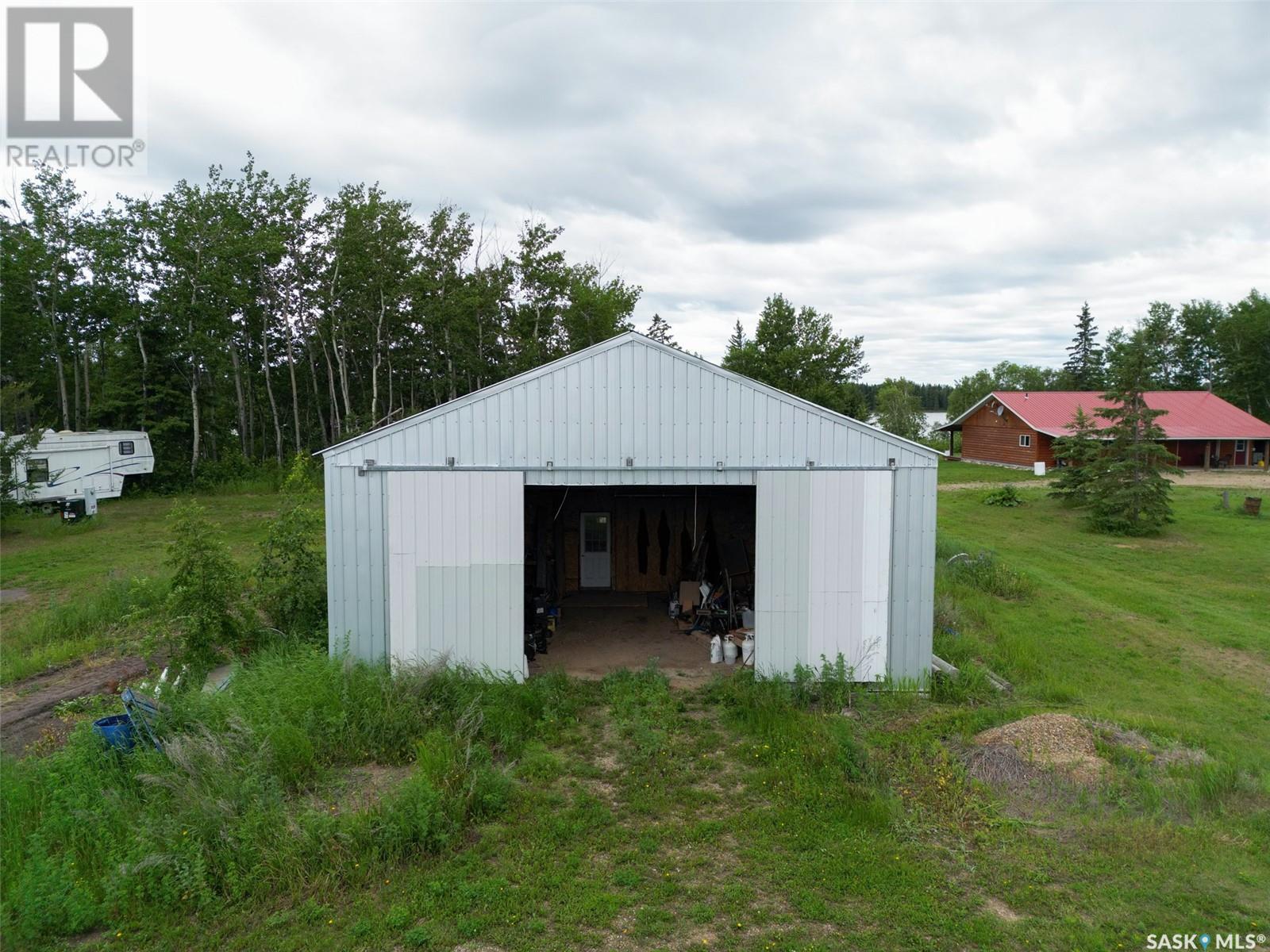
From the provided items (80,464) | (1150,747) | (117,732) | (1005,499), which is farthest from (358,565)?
(1005,499)

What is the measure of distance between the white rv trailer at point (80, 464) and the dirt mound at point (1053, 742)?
74.3 feet

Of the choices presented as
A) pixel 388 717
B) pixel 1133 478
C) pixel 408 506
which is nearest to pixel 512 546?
pixel 408 506

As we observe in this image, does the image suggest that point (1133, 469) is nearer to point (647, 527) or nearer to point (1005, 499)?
point (1005, 499)

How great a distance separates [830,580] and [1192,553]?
1473 cm

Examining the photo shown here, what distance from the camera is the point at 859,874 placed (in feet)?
17.3

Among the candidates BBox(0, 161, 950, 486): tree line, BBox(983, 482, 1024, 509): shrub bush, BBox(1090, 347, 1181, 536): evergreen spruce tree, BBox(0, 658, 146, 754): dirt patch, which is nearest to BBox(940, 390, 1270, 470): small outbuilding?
BBox(983, 482, 1024, 509): shrub bush

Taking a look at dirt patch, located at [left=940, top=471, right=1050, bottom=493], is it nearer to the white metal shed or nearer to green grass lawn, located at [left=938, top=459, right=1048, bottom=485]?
green grass lawn, located at [left=938, top=459, right=1048, bottom=485]

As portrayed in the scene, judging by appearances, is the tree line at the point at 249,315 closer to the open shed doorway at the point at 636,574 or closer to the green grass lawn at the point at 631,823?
the open shed doorway at the point at 636,574

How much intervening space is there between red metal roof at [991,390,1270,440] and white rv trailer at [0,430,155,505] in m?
37.9

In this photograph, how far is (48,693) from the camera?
27.6 feet

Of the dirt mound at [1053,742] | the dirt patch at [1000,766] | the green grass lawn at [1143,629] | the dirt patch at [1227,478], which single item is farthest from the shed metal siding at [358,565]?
the dirt patch at [1227,478]

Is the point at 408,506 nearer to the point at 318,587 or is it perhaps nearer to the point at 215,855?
the point at 318,587

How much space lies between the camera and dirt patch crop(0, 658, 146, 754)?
7309 millimetres

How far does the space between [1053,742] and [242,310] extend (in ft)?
109
